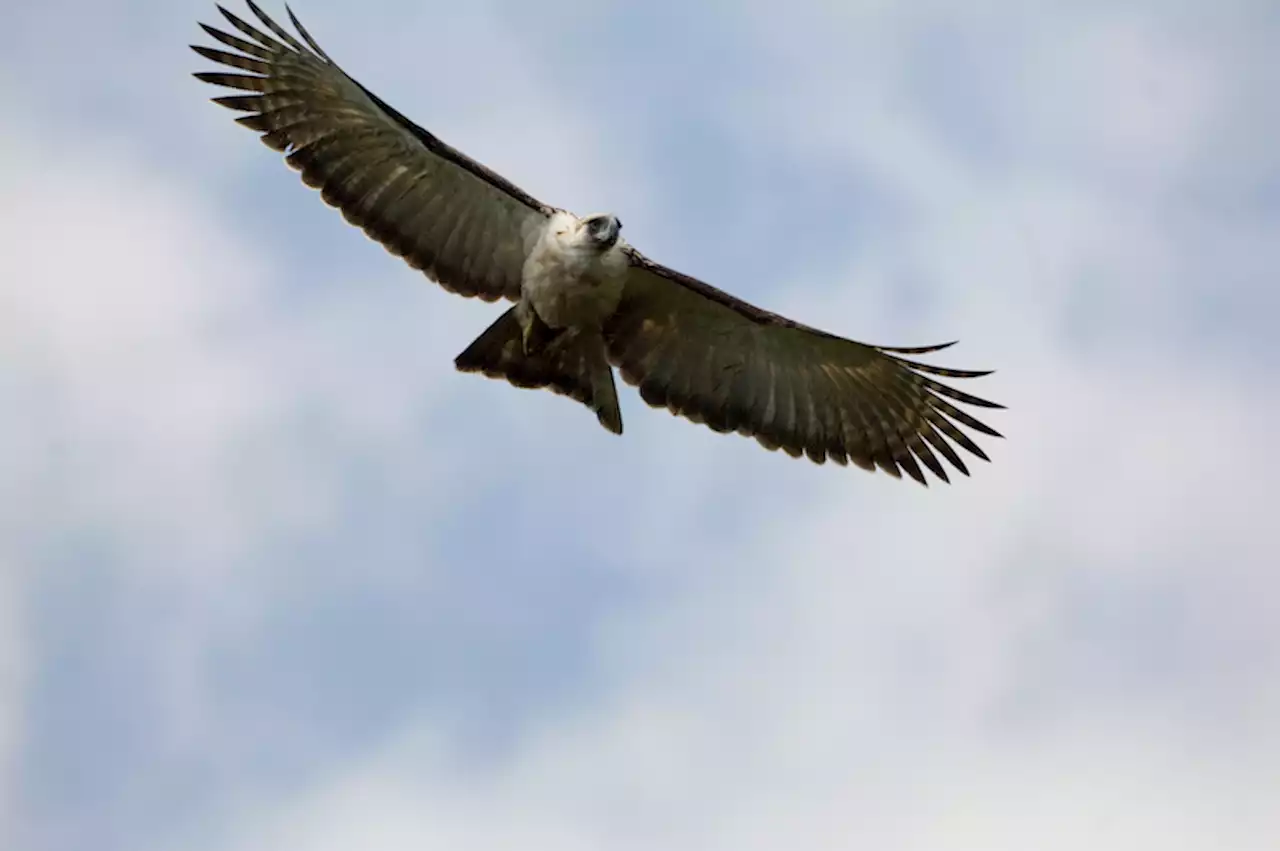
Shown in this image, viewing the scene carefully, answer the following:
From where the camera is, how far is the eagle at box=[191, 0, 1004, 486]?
55.9 feet

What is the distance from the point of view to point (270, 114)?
17.2 m

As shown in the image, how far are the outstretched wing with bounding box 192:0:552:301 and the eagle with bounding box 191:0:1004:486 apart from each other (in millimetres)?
A: 12

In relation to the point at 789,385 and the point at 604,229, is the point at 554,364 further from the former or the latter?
the point at 789,385

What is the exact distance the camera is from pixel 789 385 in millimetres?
18328

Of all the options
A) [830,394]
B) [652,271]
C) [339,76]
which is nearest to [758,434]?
[830,394]

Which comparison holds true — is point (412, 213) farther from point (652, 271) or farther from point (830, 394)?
point (830, 394)

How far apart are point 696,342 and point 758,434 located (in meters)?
1.02

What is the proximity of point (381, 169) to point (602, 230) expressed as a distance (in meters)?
2.10

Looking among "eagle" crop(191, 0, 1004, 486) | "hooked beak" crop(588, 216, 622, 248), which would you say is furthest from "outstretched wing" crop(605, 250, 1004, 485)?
"hooked beak" crop(588, 216, 622, 248)

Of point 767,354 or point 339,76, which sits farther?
point 767,354

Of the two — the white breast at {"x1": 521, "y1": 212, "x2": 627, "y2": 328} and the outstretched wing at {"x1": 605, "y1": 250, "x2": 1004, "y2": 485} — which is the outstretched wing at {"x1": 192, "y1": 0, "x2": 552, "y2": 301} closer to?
the white breast at {"x1": 521, "y1": 212, "x2": 627, "y2": 328}

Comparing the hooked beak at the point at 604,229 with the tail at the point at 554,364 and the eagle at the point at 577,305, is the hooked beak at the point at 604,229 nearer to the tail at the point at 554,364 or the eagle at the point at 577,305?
the eagle at the point at 577,305

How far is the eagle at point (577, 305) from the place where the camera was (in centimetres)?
1703

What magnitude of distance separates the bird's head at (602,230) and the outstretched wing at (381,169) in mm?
639
